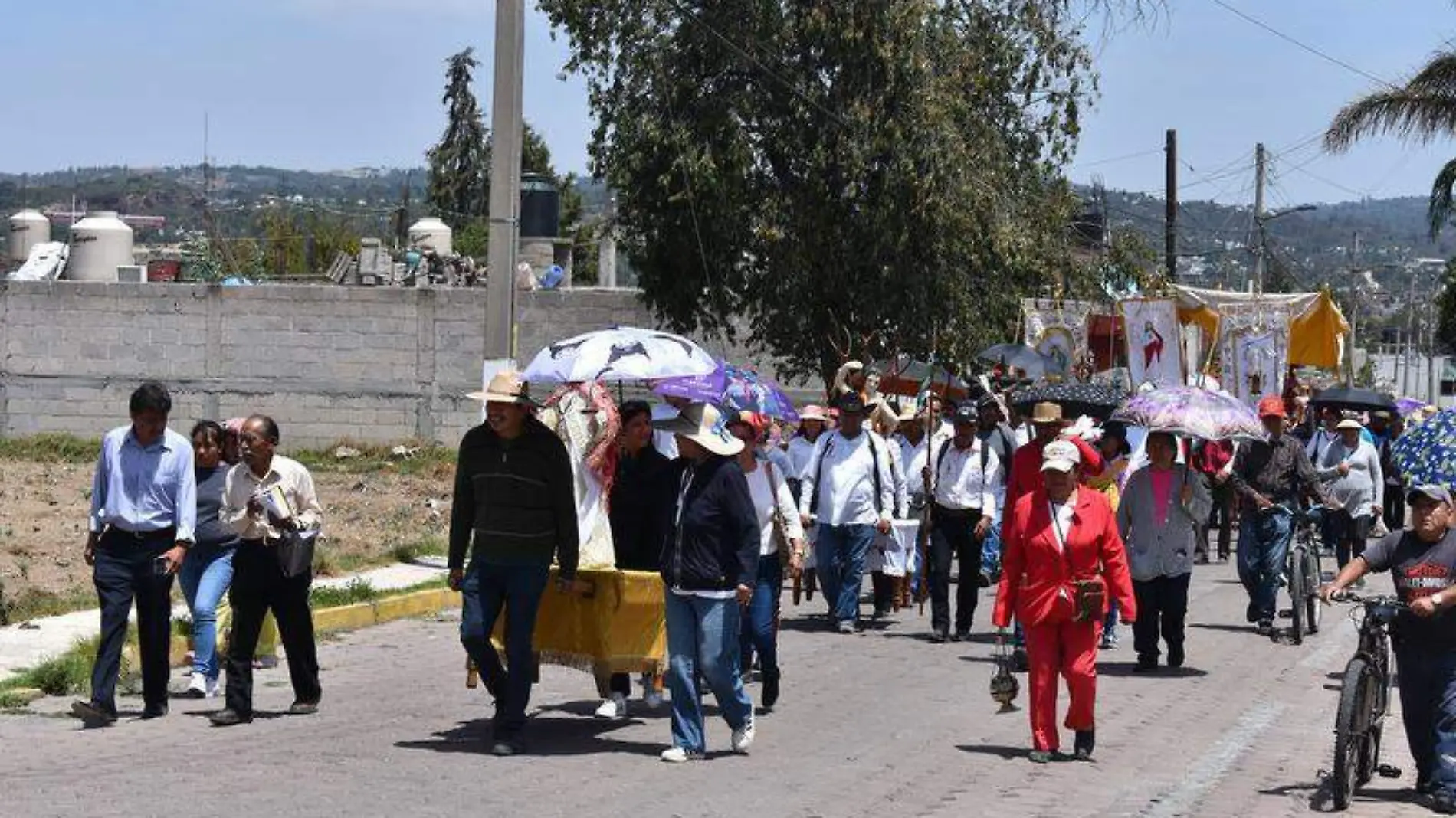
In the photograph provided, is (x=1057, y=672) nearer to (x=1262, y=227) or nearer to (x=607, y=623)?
(x=607, y=623)

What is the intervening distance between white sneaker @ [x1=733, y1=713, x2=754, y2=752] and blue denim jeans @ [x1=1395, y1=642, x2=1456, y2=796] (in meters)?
3.26

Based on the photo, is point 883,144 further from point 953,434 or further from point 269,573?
point 269,573

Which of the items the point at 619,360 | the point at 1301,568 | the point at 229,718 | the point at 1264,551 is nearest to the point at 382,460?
the point at 1264,551

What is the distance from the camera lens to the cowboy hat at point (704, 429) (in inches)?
431

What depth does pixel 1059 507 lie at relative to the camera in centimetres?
1134

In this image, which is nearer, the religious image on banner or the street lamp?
the religious image on banner

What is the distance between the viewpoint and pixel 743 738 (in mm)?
11156

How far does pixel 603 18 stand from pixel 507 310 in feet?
29.6

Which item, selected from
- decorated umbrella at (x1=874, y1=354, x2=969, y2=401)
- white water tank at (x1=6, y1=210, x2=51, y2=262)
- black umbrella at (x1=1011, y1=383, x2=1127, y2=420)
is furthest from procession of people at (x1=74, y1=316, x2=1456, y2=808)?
white water tank at (x1=6, y1=210, x2=51, y2=262)

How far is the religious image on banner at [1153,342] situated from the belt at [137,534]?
54.0 feet

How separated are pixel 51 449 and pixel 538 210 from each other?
41.4 feet

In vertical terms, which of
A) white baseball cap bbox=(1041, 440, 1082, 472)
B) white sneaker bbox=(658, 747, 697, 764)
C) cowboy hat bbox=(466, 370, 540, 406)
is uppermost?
cowboy hat bbox=(466, 370, 540, 406)

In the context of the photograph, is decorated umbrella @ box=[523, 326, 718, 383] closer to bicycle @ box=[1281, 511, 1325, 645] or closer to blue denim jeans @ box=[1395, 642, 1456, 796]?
blue denim jeans @ box=[1395, 642, 1456, 796]

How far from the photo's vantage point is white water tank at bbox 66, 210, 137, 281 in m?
45.1
